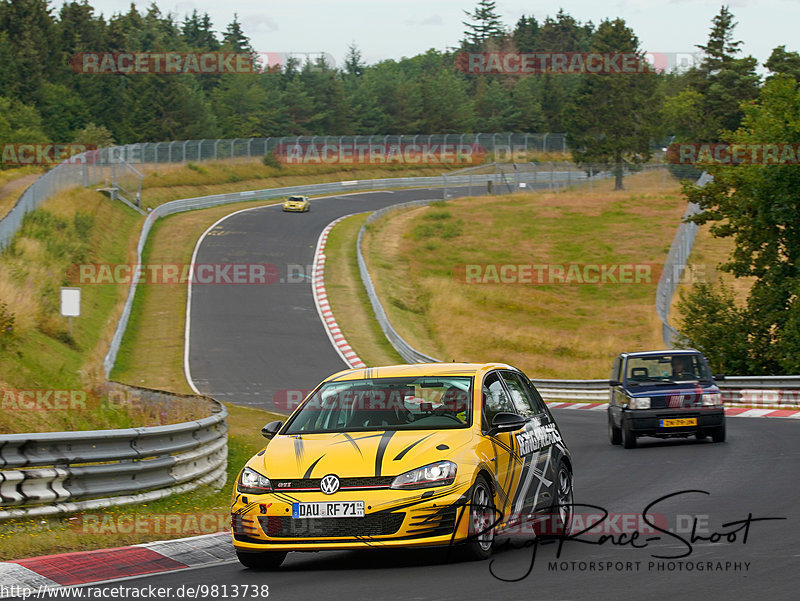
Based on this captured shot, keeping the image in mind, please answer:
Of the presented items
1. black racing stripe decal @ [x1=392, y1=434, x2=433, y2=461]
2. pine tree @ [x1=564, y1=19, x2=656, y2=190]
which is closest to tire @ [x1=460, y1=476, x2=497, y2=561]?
black racing stripe decal @ [x1=392, y1=434, x2=433, y2=461]

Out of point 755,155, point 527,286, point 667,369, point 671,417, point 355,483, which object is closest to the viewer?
point 355,483

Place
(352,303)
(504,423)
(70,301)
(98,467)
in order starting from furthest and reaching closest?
(352,303) < (70,301) < (98,467) < (504,423)

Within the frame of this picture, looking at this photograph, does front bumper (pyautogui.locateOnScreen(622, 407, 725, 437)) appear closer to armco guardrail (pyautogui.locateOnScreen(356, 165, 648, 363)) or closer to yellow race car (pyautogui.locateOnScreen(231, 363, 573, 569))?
yellow race car (pyautogui.locateOnScreen(231, 363, 573, 569))

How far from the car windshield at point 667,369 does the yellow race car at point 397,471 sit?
9541mm

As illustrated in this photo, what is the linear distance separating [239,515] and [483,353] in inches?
1293

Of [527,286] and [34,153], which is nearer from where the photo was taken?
[527,286]

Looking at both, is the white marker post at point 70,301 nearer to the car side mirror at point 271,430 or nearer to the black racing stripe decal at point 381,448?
the car side mirror at point 271,430

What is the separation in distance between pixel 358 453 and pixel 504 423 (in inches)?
48.1

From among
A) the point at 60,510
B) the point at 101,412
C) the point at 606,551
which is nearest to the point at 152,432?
the point at 60,510

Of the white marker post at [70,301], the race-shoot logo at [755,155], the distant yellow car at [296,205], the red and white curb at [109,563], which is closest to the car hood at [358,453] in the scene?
the red and white curb at [109,563]

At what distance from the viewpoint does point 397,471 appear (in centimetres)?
→ 768

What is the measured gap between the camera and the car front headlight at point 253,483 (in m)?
7.89

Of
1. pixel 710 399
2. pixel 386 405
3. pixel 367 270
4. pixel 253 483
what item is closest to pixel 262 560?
pixel 253 483

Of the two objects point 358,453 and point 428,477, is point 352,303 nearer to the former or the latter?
point 358,453
